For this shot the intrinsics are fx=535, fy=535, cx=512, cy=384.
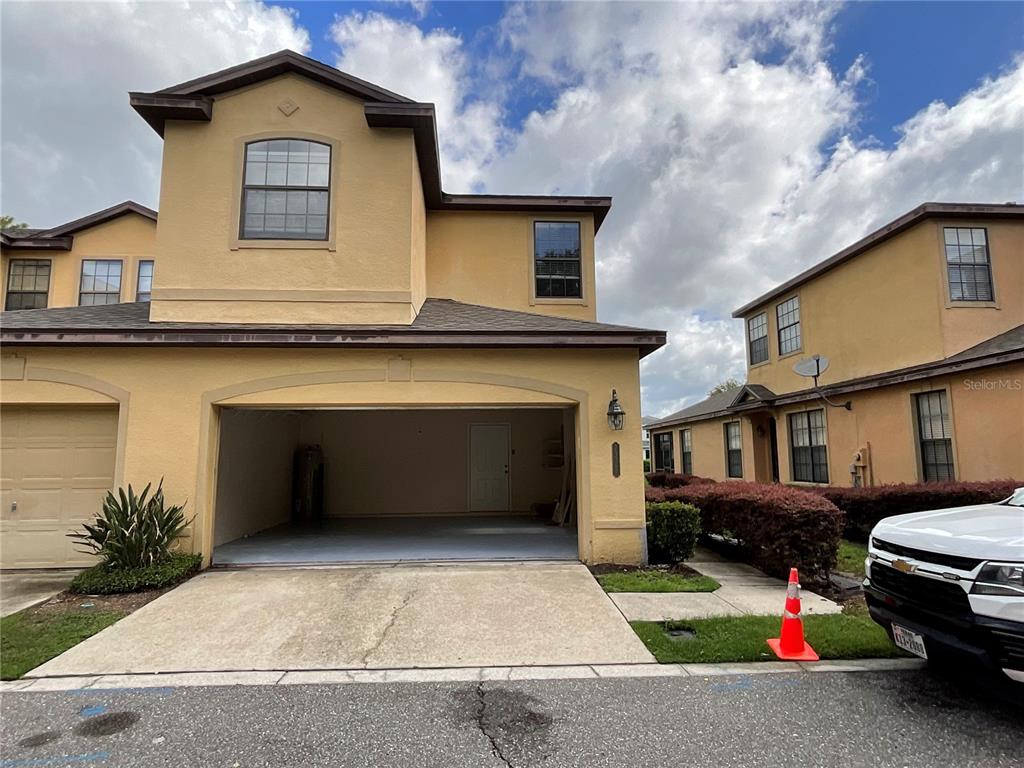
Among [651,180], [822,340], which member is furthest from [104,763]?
[822,340]

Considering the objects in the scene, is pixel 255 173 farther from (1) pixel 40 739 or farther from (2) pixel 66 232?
Result: (2) pixel 66 232

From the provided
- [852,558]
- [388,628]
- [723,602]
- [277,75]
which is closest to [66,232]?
[277,75]

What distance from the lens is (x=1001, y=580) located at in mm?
3207

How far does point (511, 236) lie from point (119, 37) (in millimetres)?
7838

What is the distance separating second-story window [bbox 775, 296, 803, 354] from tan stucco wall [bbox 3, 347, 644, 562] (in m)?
11.4

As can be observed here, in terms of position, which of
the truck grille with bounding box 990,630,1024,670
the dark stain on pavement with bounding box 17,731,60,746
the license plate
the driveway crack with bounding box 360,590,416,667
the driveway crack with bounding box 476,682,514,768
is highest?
the truck grille with bounding box 990,630,1024,670

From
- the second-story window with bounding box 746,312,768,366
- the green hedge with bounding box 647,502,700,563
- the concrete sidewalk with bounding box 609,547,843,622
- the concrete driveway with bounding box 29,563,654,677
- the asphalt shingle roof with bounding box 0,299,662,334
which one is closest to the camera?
the concrete driveway with bounding box 29,563,654,677

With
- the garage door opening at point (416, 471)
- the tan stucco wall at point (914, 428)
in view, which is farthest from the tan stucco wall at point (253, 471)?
the tan stucco wall at point (914, 428)

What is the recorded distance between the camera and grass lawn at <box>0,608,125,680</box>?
14.7ft

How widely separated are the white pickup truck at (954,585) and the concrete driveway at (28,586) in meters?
8.44

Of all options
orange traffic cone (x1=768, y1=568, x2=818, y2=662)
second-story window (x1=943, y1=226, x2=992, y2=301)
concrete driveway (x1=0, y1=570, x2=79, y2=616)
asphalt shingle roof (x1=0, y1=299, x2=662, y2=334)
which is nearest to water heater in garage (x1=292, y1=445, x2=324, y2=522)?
asphalt shingle roof (x1=0, y1=299, x2=662, y2=334)

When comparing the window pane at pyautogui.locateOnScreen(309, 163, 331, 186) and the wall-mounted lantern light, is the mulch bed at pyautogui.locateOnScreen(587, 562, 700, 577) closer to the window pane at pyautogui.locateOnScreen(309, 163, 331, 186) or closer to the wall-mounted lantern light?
the wall-mounted lantern light

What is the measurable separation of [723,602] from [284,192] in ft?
28.6

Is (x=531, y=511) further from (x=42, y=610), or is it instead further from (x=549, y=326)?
(x=42, y=610)
